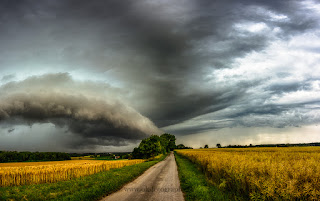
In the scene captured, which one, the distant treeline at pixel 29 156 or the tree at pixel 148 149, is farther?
the distant treeline at pixel 29 156

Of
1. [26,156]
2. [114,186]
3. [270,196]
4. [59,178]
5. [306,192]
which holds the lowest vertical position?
[26,156]

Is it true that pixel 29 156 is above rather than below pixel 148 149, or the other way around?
below

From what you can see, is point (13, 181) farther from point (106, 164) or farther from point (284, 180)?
point (284, 180)

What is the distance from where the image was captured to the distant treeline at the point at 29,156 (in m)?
92.8

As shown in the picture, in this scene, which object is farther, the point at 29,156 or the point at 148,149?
the point at 29,156

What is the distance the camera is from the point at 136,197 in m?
10.9

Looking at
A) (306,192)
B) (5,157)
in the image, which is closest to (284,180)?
(306,192)

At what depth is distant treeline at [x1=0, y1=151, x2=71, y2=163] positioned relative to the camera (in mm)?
92812

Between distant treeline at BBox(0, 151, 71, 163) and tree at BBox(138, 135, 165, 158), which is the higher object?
tree at BBox(138, 135, 165, 158)

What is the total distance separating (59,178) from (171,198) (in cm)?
1868

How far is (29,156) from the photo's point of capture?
103 meters

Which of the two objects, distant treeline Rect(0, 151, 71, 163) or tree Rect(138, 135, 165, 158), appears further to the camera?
distant treeline Rect(0, 151, 71, 163)

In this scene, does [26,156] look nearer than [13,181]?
No

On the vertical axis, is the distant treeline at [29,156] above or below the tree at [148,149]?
below
